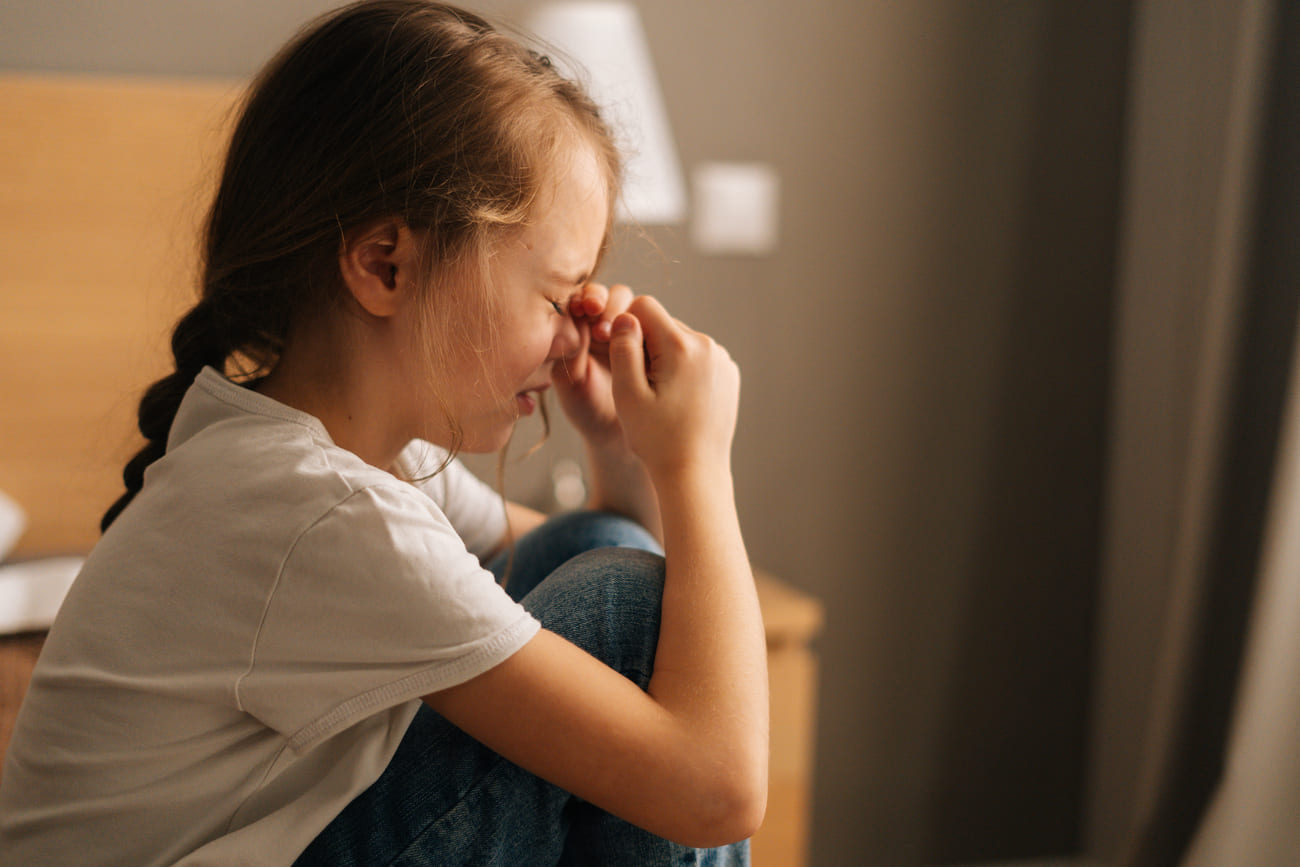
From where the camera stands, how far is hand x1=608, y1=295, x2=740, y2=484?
82 cm

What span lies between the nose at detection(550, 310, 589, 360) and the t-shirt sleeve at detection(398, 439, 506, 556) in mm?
184

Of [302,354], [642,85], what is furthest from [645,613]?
[642,85]

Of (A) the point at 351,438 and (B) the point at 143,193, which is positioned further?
(B) the point at 143,193

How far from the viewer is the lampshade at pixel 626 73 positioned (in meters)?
1.66

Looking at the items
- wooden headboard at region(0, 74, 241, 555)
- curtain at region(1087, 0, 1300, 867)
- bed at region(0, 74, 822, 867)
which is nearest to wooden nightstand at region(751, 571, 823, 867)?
bed at region(0, 74, 822, 867)

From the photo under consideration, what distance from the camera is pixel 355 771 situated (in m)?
0.63

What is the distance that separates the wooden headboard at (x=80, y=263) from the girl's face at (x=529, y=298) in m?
1.00

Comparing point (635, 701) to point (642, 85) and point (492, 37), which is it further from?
point (642, 85)

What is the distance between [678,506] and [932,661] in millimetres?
1386

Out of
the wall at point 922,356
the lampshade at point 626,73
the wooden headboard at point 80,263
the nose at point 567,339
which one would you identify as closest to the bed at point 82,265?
the wooden headboard at point 80,263

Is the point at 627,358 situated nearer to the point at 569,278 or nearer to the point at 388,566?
the point at 569,278

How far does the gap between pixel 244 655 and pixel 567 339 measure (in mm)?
375

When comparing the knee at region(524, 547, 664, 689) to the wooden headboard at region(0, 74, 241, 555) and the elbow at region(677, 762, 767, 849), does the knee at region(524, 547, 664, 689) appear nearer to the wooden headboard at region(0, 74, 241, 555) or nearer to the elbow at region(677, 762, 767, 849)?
the elbow at region(677, 762, 767, 849)

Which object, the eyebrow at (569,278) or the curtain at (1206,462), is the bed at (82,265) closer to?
the curtain at (1206,462)
